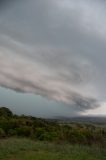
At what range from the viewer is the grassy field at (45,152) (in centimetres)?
2891

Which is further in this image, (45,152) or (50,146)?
(50,146)

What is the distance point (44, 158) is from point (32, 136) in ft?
59.3

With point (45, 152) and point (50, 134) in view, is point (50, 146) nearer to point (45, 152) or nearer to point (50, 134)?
point (45, 152)

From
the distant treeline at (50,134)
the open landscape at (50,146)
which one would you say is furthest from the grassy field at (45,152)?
the distant treeline at (50,134)

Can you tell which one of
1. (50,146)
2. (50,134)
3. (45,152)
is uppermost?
(50,134)

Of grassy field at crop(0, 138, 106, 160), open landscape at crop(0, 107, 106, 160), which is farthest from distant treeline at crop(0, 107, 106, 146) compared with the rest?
grassy field at crop(0, 138, 106, 160)

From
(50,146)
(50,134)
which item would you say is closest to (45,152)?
(50,146)

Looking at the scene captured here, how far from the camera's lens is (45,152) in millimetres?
31312

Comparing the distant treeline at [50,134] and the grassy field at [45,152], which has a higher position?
the distant treeline at [50,134]

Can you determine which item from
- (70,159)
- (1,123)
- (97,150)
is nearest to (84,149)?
(97,150)

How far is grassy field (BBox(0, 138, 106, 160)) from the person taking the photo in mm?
28911

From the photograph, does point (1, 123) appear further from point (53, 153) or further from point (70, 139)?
point (53, 153)

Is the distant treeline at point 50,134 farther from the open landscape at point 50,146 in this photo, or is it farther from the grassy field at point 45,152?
the grassy field at point 45,152

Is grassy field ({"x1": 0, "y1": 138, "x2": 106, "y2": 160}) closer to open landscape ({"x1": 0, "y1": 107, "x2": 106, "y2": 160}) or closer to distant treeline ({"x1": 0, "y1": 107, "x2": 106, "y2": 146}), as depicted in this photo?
open landscape ({"x1": 0, "y1": 107, "x2": 106, "y2": 160})
